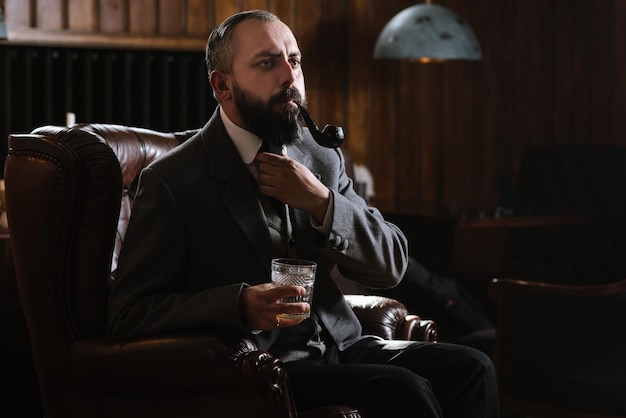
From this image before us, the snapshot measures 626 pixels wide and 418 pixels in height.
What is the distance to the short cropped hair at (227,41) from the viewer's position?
7.55 feet

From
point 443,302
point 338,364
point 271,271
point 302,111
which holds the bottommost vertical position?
point 443,302

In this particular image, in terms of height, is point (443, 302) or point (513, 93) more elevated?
point (513, 93)

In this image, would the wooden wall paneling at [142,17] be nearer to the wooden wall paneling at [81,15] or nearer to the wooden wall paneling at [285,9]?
the wooden wall paneling at [81,15]

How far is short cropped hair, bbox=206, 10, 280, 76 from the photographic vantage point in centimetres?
230

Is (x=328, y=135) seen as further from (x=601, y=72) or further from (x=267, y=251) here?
(x=601, y=72)

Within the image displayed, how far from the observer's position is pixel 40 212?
88.2 inches

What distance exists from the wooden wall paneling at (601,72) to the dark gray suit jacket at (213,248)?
136 inches

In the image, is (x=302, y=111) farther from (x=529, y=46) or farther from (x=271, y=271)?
(x=529, y=46)

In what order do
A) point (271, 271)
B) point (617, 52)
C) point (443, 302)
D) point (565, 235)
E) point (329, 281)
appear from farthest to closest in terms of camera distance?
point (617, 52) < point (565, 235) < point (443, 302) < point (329, 281) < point (271, 271)

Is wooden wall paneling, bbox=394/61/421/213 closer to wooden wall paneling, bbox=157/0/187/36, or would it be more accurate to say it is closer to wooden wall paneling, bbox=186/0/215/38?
wooden wall paneling, bbox=186/0/215/38

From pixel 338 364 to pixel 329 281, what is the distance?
0.22 meters

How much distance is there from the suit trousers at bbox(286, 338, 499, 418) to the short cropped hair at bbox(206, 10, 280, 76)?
0.70 m

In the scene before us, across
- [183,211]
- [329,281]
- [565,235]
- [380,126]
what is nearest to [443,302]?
[565,235]

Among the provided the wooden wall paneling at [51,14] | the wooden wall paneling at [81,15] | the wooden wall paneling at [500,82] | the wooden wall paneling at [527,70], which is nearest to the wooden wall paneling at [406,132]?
the wooden wall paneling at [500,82]
